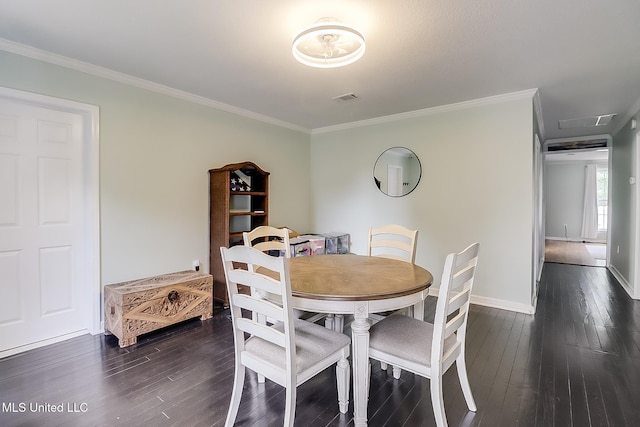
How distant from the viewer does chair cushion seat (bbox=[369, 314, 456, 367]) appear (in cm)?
160

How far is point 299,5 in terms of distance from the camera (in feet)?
6.01

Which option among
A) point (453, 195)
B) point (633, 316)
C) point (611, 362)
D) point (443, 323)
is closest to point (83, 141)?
point (443, 323)

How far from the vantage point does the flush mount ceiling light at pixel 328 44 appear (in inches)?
70.8

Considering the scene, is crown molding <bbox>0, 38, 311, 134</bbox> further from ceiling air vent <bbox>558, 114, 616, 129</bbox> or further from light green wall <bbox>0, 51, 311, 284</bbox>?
ceiling air vent <bbox>558, 114, 616, 129</bbox>

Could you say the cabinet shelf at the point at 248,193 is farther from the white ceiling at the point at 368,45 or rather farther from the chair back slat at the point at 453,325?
the chair back slat at the point at 453,325

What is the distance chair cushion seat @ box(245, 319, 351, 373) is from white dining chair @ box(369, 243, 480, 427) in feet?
0.71

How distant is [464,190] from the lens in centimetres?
367

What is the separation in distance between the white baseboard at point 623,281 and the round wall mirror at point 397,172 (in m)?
3.00

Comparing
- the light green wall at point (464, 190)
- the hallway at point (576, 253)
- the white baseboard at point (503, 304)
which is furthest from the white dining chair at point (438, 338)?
the hallway at point (576, 253)

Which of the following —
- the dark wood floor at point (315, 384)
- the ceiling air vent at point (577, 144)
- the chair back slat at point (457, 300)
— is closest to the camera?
the chair back slat at point (457, 300)

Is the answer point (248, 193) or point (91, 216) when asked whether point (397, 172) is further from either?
point (91, 216)

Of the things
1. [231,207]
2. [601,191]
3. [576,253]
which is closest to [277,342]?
[231,207]

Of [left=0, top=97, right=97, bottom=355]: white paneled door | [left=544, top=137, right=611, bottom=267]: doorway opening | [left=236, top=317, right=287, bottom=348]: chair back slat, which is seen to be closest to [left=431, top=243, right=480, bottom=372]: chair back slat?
[left=236, top=317, right=287, bottom=348]: chair back slat

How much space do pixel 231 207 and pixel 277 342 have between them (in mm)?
2625
